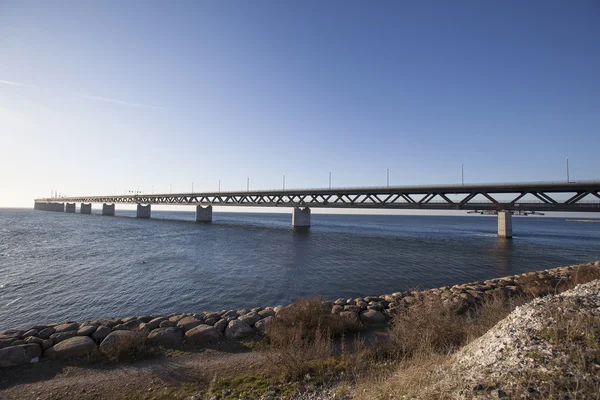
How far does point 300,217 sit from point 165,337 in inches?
2708

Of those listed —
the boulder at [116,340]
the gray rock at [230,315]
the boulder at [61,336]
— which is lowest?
the gray rock at [230,315]

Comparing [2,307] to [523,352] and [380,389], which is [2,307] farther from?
[523,352]

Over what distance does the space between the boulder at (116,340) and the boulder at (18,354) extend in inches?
62.1

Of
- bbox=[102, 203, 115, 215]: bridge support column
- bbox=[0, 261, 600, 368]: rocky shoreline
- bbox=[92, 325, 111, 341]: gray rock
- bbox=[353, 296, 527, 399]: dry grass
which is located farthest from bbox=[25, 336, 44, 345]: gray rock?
bbox=[102, 203, 115, 215]: bridge support column

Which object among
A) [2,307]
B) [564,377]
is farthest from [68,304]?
[564,377]

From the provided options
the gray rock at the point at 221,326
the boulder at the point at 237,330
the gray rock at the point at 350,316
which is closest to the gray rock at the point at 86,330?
the gray rock at the point at 221,326

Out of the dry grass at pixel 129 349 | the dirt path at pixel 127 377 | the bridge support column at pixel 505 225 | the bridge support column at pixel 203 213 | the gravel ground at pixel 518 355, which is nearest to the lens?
the gravel ground at pixel 518 355

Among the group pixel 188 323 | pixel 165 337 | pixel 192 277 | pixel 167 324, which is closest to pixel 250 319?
pixel 188 323

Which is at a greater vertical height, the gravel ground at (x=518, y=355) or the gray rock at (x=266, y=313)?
the gravel ground at (x=518, y=355)

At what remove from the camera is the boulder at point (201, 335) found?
8047 millimetres

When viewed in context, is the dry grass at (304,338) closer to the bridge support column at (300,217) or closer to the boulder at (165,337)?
the boulder at (165,337)

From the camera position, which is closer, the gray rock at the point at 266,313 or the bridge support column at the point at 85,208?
the gray rock at the point at 266,313

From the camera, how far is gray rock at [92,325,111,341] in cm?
786

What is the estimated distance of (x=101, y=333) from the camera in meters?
7.99
